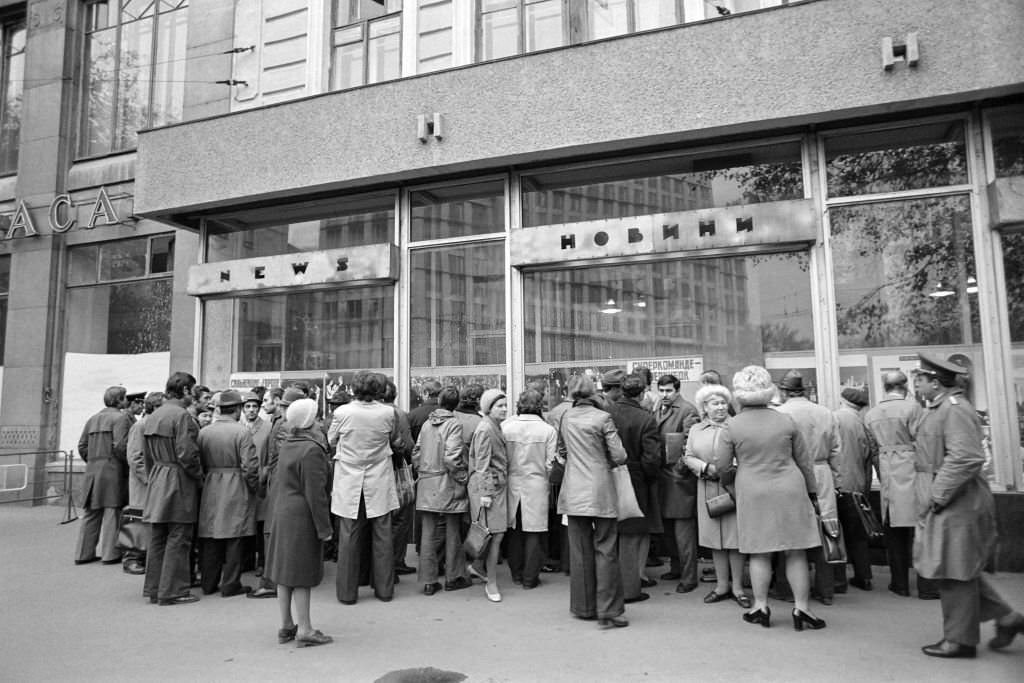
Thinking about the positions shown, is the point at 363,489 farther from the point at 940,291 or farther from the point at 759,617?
the point at 940,291

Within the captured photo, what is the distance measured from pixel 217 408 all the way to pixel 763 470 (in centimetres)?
489

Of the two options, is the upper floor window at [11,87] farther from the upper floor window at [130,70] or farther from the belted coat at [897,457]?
the belted coat at [897,457]

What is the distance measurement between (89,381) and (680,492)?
11776 mm

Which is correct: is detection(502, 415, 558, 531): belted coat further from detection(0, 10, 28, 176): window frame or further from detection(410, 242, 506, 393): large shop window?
detection(0, 10, 28, 176): window frame

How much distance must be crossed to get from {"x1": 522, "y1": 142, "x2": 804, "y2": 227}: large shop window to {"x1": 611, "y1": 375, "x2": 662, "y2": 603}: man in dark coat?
11.1ft

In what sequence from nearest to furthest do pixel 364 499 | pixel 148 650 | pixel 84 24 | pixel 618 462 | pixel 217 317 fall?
pixel 148 650 < pixel 618 462 < pixel 364 499 < pixel 217 317 < pixel 84 24

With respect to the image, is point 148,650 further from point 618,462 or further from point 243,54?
point 243,54

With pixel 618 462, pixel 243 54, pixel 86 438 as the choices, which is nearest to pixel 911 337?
pixel 618 462

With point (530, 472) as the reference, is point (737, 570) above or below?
below

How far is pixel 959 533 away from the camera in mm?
4578

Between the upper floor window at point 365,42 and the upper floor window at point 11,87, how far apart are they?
8.63 meters

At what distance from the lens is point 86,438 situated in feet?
28.4

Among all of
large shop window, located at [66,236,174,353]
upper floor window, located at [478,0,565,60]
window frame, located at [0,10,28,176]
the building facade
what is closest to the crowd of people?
the building facade

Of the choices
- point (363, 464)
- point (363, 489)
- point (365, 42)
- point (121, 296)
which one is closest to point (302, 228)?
point (365, 42)
